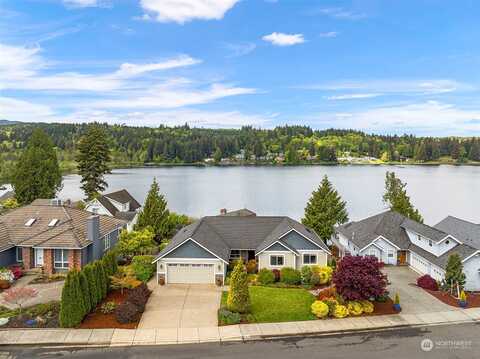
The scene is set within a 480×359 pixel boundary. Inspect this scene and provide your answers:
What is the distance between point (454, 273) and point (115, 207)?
38.3 meters

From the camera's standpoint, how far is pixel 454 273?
28.4 metres

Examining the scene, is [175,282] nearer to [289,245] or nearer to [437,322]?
[289,245]

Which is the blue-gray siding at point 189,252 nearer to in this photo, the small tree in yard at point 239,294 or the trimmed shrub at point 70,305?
the small tree in yard at point 239,294

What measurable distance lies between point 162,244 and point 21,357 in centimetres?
2150

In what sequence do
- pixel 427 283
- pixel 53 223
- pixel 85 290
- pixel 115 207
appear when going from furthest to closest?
1. pixel 115 207
2. pixel 53 223
3. pixel 427 283
4. pixel 85 290

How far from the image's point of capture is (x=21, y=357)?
19.3 metres

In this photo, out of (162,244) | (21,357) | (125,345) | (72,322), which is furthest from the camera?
(162,244)

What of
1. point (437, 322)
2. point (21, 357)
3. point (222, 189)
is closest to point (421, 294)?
point (437, 322)

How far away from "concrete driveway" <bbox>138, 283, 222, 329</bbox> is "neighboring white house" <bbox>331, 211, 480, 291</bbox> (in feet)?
52.0

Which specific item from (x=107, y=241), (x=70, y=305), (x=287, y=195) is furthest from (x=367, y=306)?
(x=287, y=195)

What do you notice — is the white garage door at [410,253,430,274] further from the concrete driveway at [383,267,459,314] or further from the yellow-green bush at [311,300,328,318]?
the yellow-green bush at [311,300,328,318]

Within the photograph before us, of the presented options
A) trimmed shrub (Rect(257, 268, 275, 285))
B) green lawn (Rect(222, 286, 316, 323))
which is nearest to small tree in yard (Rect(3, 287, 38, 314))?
green lawn (Rect(222, 286, 316, 323))

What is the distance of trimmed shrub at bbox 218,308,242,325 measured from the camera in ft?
77.6

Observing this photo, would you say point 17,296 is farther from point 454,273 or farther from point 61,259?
point 454,273
